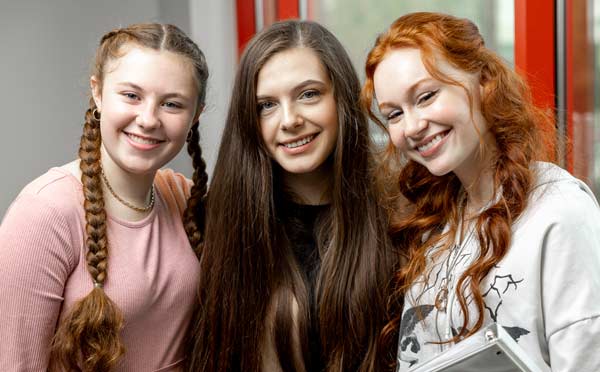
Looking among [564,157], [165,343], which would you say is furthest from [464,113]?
[165,343]

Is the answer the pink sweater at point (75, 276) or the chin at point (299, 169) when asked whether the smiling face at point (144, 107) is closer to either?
the pink sweater at point (75, 276)

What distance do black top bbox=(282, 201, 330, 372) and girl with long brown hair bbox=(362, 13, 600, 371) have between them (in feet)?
0.80

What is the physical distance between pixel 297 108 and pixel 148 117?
1.03 feet

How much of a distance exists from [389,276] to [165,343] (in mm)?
497

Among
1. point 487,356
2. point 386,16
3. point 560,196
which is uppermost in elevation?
point 386,16

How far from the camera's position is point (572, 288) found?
129 centimetres

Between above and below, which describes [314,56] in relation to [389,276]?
above

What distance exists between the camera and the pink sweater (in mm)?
1513

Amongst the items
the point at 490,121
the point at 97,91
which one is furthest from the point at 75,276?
the point at 490,121

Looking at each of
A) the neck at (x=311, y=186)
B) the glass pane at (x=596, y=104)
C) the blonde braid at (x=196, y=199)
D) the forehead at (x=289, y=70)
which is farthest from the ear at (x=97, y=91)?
the glass pane at (x=596, y=104)

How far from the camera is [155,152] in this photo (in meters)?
1.66

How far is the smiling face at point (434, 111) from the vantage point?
1437mm

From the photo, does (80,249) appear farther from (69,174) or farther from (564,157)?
(564,157)

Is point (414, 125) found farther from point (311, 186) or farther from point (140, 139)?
point (140, 139)
